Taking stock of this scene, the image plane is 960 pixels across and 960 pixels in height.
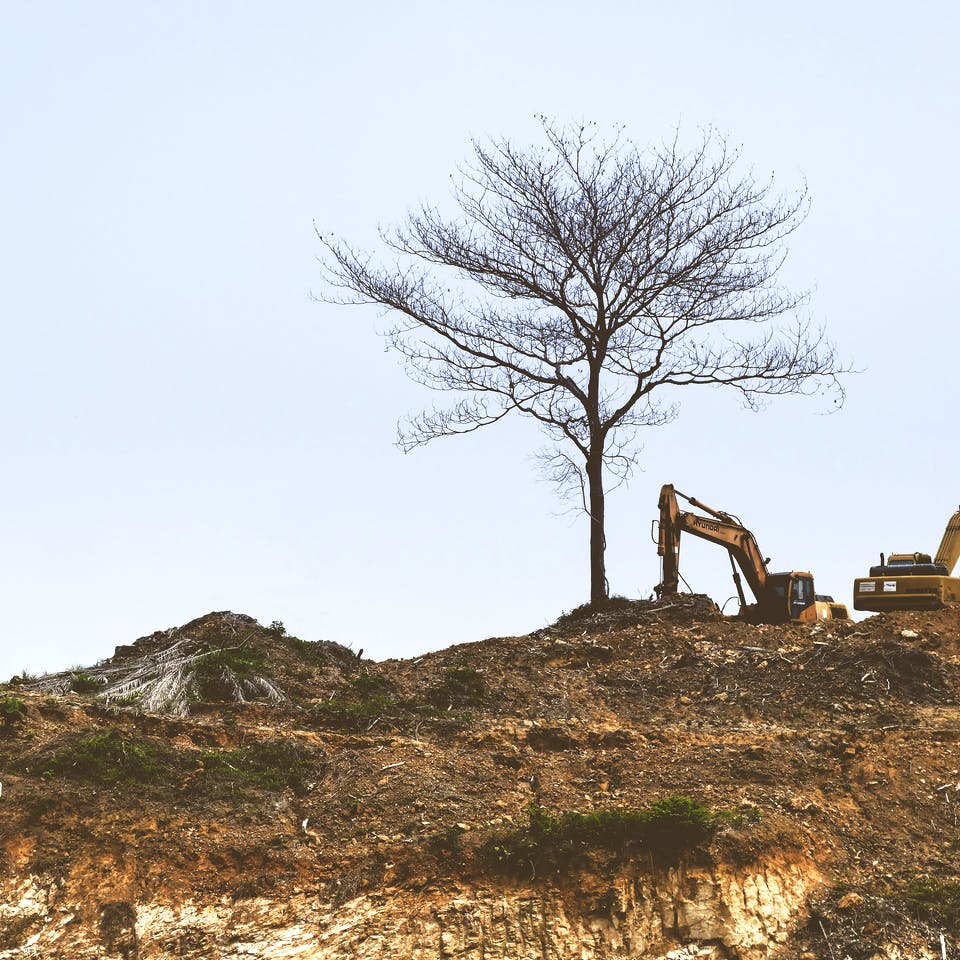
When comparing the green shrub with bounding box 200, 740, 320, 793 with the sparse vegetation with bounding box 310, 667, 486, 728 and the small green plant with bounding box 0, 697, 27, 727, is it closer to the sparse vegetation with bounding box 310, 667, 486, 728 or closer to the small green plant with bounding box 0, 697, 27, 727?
the sparse vegetation with bounding box 310, 667, 486, 728

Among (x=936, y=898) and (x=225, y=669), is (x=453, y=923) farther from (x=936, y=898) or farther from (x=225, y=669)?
(x=225, y=669)

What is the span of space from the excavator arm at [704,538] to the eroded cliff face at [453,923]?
9.47 m

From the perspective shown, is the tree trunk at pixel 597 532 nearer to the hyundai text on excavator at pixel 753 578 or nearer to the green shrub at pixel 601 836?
the hyundai text on excavator at pixel 753 578

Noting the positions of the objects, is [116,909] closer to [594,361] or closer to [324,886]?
[324,886]

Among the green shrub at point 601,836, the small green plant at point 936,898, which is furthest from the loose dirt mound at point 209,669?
the small green plant at point 936,898

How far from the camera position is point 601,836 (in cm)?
1144

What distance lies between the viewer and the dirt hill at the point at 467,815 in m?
10.9

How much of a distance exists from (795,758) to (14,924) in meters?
8.17

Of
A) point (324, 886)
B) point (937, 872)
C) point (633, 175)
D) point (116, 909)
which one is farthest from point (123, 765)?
point (633, 175)

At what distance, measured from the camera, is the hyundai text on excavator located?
67.6ft

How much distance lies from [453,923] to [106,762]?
4.09 m

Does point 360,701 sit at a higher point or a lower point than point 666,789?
higher

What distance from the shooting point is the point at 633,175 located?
22.6 metres

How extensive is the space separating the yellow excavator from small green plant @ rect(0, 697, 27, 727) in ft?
48.2
